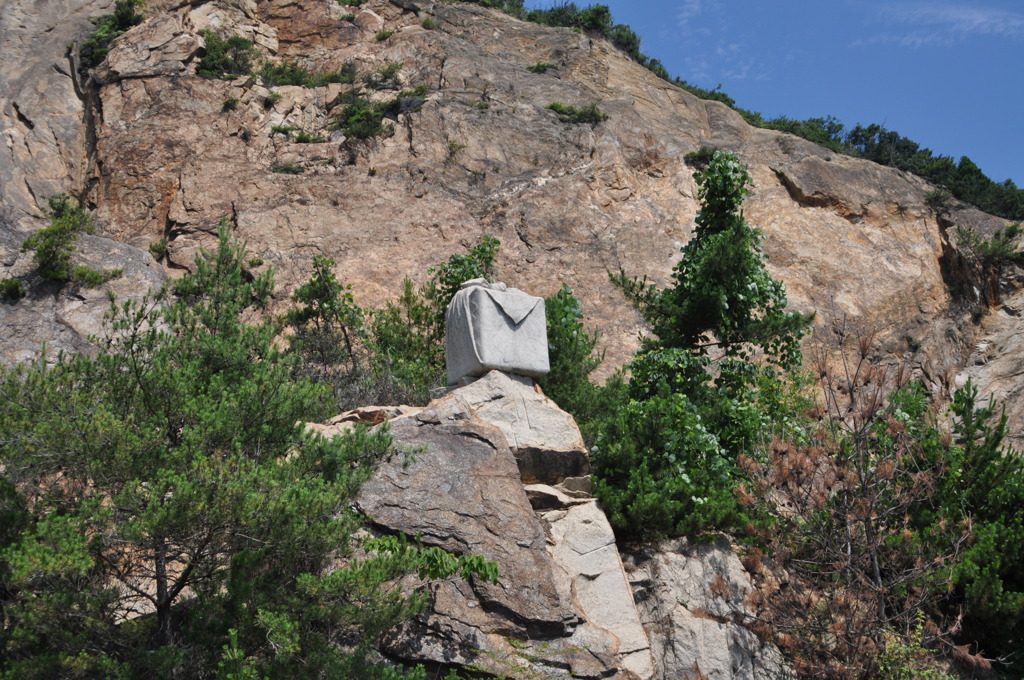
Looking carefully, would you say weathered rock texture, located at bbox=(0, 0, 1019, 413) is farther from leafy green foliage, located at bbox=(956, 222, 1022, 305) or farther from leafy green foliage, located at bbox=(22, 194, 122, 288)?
leafy green foliage, located at bbox=(22, 194, 122, 288)

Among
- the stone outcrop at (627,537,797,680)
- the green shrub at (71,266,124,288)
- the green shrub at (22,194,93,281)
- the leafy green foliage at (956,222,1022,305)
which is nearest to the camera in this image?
the stone outcrop at (627,537,797,680)

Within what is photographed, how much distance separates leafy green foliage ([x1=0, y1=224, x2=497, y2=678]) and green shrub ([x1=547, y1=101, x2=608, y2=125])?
16.8 m

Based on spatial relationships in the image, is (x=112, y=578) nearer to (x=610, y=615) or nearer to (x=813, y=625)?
(x=610, y=615)

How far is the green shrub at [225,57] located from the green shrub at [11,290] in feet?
28.6

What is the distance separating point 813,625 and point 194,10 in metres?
21.6

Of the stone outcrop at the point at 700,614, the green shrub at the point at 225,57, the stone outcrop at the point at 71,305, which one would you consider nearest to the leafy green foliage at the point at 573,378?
the stone outcrop at the point at 700,614

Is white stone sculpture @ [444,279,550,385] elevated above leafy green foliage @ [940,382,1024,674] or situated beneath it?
elevated above

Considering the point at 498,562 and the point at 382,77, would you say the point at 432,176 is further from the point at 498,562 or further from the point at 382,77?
the point at 498,562

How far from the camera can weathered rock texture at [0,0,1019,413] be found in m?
20.2

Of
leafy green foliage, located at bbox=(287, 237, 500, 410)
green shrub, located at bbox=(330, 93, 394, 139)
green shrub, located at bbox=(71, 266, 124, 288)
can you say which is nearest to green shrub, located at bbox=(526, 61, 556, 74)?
green shrub, located at bbox=(330, 93, 394, 139)

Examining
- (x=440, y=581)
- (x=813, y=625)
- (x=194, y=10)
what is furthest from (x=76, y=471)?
(x=194, y=10)

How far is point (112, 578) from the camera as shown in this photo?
741 centimetres

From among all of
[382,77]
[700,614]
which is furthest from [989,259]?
[700,614]

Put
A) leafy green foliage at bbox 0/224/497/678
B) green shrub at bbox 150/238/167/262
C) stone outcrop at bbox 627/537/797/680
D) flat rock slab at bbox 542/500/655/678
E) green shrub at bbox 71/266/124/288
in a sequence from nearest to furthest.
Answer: leafy green foliage at bbox 0/224/497/678, flat rock slab at bbox 542/500/655/678, stone outcrop at bbox 627/537/797/680, green shrub at bbox 71/266/124/288, green shrub at bbox 150/238/167/262
